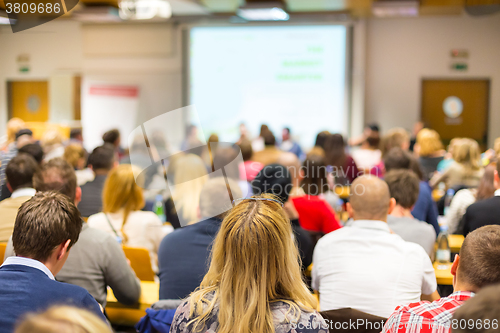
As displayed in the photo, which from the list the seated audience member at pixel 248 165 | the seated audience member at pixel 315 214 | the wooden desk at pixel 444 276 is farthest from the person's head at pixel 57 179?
the seated audience member at pixel 248 165

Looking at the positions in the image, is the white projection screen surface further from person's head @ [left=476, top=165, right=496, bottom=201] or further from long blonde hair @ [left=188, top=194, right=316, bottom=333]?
long blonde hair @ [left=188, top=194, right=316, bottom=333]

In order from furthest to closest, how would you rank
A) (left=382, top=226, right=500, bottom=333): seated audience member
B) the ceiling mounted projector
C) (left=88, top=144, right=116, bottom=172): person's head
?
the ceiling mounted projector → (left=88, top=144, right=116, bottom=172): person's head → (left=382, top=226, right=500, bottom=333): seated audience member

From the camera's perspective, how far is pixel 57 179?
2695 mm

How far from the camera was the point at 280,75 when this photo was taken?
9.71 meters

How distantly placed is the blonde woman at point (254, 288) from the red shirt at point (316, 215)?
199cm

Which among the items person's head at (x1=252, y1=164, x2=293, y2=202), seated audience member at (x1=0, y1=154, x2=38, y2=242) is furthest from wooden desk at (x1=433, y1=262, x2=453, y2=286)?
seated audience member at (x1=0, y1=154, x2=38, y2=242)

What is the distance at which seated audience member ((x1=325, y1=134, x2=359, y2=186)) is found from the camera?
18.2 ft

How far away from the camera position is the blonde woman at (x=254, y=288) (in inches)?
52.8

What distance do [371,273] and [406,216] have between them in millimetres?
996

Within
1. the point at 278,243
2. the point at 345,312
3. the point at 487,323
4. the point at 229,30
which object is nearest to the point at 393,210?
the point at 345,312

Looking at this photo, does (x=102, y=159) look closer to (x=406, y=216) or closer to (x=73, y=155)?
(x=73, y=155)

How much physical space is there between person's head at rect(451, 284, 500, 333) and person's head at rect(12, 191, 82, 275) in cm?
138

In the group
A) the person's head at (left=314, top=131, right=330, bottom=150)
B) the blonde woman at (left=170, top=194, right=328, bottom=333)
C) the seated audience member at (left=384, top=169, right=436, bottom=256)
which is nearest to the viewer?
the blonde woman at (left=170, top=194, right=328, bottom=333)

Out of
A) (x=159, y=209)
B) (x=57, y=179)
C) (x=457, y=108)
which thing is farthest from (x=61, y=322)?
(x=457, y=108)
